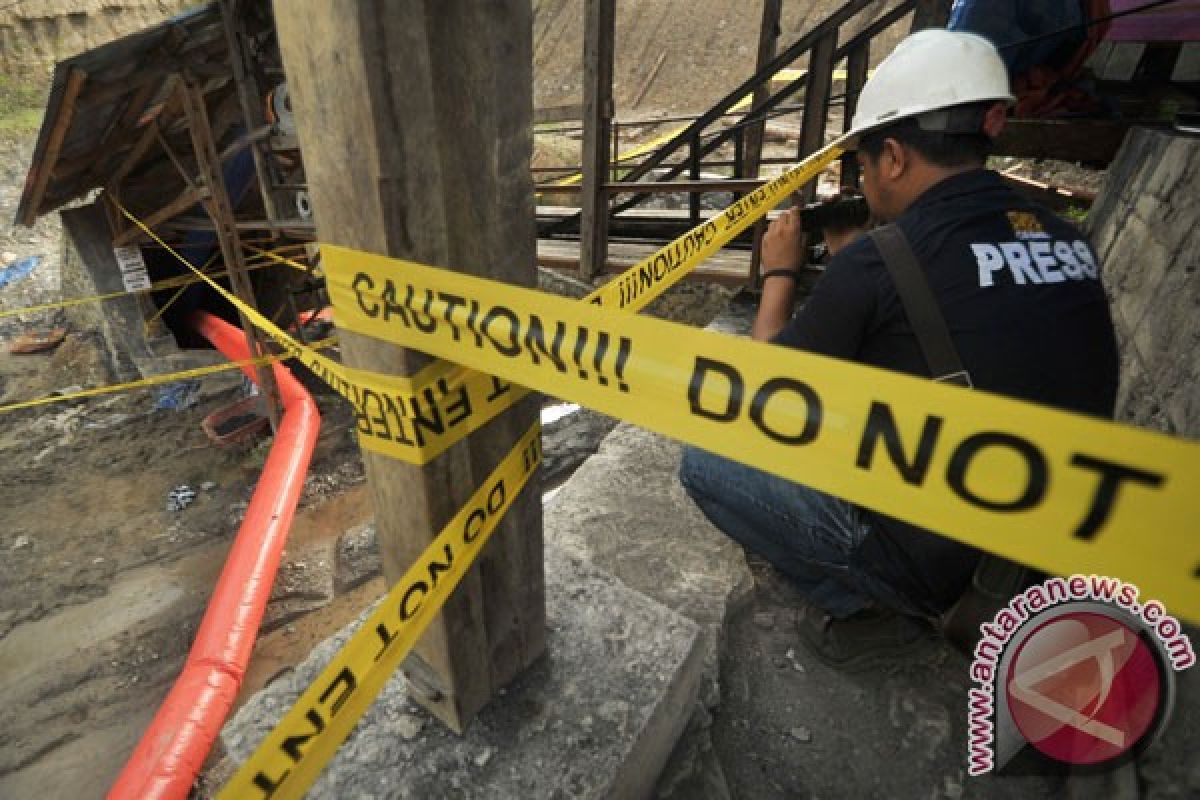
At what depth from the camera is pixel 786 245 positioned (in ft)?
7.86

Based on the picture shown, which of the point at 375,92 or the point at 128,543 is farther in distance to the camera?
the point at 128,543

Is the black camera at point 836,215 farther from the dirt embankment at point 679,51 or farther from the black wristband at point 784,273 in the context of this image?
the dirt embankment at point 679,51

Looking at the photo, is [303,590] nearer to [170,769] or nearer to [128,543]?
[170,769]

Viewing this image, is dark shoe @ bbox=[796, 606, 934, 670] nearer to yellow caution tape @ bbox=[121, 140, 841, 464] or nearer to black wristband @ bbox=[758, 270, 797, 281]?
black wristband @ bbox=[758, 270, 797, 281]

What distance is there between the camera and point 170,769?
3074 millimetres

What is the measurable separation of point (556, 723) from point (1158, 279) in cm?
291

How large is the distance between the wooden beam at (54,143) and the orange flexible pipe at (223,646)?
3.11 m

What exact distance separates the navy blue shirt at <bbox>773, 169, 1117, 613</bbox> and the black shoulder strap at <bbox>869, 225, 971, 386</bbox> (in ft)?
0.07

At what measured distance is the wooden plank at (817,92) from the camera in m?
3.72

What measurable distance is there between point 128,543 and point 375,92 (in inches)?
286

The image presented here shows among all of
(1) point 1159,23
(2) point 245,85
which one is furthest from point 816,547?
(2) point 245,85

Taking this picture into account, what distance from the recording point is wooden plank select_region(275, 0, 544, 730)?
2.99ft

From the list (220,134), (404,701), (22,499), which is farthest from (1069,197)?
(22,499)

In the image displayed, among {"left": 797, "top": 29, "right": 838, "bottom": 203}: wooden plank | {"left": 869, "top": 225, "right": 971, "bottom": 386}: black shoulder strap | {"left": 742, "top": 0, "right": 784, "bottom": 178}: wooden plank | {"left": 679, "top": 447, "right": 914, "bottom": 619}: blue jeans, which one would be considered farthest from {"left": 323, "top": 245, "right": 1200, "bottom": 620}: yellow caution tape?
{"left": 742, "top": 0, "right": 784, "bottom": 178}: wooden plank
